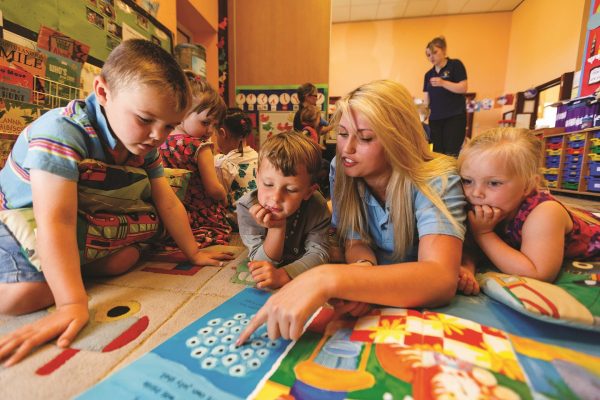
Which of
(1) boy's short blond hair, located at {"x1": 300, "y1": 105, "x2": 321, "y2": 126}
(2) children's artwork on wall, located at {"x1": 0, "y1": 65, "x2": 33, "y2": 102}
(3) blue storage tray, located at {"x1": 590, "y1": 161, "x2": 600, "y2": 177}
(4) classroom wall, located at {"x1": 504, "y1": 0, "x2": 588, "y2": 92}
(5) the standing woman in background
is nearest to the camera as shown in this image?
(2) children's artwork on wall, located at {"x1": 0, "y1": 65, "x2": 33, "y2": 102}

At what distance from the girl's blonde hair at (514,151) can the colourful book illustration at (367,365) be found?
0.42 m

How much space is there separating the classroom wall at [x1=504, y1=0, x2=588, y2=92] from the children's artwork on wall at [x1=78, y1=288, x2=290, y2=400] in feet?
14.4

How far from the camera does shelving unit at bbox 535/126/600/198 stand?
107 inches

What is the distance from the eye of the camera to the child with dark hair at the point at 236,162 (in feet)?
5.01

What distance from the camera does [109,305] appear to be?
0.72 meters

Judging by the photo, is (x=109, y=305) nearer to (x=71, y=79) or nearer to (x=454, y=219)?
(x=454, y=219)

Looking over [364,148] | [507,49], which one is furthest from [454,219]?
[507,49]

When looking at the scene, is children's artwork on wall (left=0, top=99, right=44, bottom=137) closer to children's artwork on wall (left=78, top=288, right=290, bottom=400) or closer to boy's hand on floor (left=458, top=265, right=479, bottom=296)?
children's artwork on wall (left=78, top=288, right=290, bottom=400)

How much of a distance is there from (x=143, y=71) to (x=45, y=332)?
56 cm

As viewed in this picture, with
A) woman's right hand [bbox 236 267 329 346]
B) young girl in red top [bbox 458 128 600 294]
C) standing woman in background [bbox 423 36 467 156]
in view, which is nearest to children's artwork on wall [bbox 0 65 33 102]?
woman's right hand [bbox 236 267 329 346]

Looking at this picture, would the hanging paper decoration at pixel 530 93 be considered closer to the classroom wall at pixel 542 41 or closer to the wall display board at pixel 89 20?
the classroom wall at pixel 542 41

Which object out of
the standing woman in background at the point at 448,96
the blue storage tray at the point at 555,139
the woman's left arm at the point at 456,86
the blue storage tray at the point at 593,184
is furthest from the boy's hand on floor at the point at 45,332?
the blue storage tray at the point at 555,139

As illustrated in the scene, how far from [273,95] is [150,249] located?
7.72ft

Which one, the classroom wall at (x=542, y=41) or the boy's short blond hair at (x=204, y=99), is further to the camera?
the classroom wall at (x=542, y=41)
